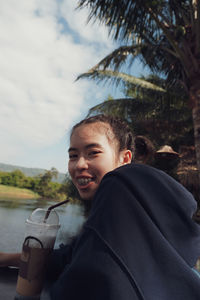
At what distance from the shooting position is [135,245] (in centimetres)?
52

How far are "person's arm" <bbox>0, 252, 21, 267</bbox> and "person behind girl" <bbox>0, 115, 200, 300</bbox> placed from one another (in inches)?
17.8

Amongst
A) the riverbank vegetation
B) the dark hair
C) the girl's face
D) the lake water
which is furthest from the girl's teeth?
the riverbank vegetation

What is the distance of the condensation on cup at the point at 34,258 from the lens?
2.23ft

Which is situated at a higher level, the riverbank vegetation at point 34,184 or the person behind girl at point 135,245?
the person behind girl at point 135,245

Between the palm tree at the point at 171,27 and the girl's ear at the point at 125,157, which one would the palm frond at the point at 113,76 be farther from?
the girl's ear at the point at 125,157

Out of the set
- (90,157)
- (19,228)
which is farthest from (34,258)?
(19,228)

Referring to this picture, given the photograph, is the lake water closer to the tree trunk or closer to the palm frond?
the tree trunk

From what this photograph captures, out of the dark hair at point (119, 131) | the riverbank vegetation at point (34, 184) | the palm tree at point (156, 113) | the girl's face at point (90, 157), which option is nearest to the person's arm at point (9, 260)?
the girl's face at point (90, 157)

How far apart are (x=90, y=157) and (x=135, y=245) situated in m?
0.47

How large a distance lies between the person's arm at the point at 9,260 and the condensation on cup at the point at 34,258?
0.76 feet

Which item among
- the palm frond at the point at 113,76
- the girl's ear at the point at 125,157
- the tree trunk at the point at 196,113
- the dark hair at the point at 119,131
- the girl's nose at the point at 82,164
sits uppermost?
the palm frond at the point at 113,76

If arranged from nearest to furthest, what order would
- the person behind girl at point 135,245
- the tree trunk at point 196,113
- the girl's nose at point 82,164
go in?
the person behind girl at point 135,245, the girl's nose at point 82,164, the tree trunk at point 196,113

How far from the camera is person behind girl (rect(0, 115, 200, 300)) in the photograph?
0.48 metres

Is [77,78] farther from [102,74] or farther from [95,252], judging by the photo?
[95,252]
